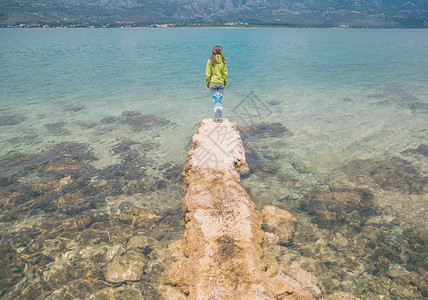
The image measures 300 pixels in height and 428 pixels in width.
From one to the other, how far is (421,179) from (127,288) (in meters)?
9.75

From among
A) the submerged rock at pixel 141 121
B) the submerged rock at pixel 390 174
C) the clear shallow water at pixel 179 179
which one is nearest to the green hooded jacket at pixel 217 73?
the clear shallow water at pixel 179 179

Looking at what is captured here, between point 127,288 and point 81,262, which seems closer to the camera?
point 127,288

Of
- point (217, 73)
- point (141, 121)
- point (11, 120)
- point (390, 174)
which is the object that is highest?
point (217, 73)

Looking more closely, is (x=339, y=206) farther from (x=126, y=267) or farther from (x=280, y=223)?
(x=126, y=267)

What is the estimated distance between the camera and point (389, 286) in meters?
4.82

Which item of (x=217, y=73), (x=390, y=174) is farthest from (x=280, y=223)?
(x=217, y=73)

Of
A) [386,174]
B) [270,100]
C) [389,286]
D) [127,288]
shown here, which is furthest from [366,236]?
[270,100]

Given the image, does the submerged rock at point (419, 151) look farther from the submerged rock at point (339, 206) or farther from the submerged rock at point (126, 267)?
the submerged rock at point (126, 267)

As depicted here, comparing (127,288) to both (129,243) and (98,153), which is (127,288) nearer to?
(129,243)

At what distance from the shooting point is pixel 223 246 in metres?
4.65

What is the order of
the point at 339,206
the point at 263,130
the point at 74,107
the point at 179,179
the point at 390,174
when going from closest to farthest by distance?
the point at 339,206 → the point at 179,179 → the point at 390,174 → the point at 263,130 → the point at 74,107

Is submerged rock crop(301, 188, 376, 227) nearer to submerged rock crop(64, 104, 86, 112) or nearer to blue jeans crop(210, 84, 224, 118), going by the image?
blue jeans crop(210, 84, 224, 118)

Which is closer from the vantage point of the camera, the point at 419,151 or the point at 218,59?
the point at 218,59

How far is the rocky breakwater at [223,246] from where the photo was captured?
4.00 m
